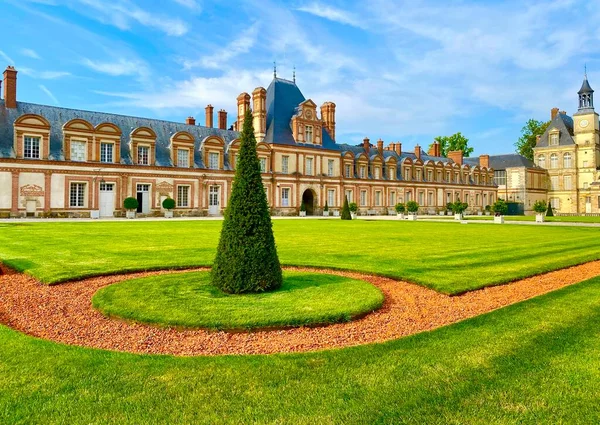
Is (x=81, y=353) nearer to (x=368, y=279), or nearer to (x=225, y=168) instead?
(x=368, y=279)

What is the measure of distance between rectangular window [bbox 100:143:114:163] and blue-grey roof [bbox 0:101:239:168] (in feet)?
3.09

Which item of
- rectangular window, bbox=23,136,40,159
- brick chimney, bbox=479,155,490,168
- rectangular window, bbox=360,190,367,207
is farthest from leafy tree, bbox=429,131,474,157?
rectangular window, bbox=23,136,40,159

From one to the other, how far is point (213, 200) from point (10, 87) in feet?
54.1

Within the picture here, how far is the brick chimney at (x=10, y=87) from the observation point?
29250 mm

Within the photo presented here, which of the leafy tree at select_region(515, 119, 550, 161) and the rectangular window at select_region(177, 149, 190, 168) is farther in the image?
the leafy tree at select_region(515, 119, 550, 161)

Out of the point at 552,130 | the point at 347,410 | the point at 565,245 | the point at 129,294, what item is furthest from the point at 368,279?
the point at 552,130

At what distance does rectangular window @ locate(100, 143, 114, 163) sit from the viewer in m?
31.3

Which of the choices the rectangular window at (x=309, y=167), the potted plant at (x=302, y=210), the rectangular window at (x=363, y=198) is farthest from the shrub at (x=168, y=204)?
the rectangular window at (x=363, y=198)

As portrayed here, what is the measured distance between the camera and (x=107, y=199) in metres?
31.5

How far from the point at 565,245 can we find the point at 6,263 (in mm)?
15167

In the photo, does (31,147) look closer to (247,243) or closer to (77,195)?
(77,195)

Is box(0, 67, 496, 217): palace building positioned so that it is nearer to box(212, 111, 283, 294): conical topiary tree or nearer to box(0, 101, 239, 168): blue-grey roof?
box(0, 101, 239, 168): blue-grey roof

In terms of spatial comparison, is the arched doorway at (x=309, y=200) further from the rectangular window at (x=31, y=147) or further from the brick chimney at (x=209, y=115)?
the rectangular window at (x=31, y=147)

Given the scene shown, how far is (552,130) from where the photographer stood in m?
64.1
